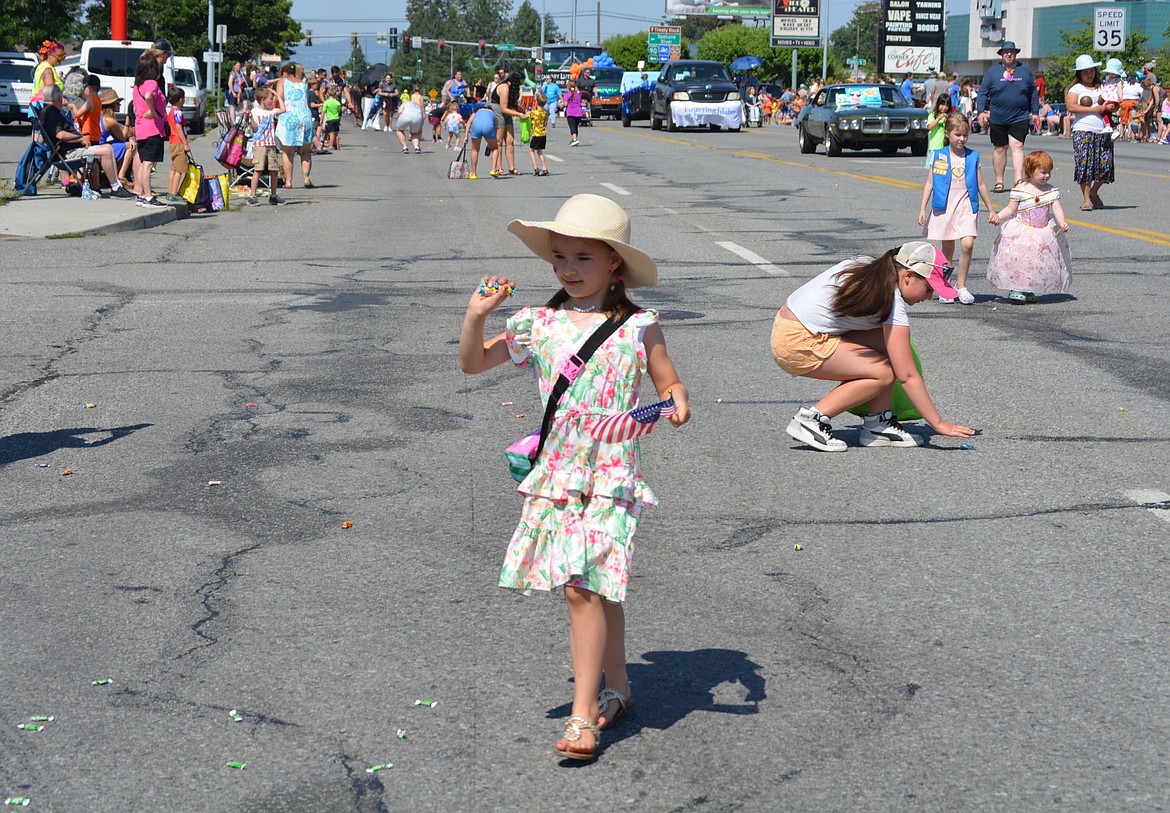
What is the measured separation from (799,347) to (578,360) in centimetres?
363

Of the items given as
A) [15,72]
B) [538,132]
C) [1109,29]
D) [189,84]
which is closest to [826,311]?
[538,132]

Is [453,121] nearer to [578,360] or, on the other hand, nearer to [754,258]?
[754,258]

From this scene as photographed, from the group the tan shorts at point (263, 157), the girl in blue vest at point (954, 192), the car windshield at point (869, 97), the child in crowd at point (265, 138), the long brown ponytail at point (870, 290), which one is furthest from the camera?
the car windshield at point (869, 97)

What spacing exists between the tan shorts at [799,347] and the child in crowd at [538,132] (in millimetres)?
18172

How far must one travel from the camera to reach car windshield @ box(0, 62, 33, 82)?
38125 millimetres

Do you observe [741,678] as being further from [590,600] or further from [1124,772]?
[1124,772]

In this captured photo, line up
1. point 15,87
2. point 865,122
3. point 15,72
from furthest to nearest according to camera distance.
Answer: point 15,72 → point 15,87 → point 865,122

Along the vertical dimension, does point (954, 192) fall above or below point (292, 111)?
below

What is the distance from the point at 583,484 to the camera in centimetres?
372

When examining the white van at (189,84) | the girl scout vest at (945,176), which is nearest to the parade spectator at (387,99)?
the white van at (189,84)

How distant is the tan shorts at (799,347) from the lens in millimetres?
7207

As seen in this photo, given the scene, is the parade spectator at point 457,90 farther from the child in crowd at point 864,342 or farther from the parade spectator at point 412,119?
the child in crowd at point 864,342

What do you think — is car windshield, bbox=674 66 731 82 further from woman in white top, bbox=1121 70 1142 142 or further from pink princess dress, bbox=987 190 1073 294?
pink princess dress, bbox=987 190 1073 294

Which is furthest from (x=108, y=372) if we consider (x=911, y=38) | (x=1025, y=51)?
(x=1025, y=51)
